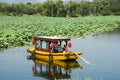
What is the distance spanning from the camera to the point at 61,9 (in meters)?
96.2

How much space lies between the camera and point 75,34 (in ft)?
128

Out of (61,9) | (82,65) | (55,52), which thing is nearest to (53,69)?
(82,65)

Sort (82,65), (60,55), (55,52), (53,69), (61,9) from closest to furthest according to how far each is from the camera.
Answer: (53,69)
(82,65)
(60,55)
(55,52)
(61,9)

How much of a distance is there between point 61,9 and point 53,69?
7722 cm

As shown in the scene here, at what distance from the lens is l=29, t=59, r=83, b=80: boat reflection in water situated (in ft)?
59.0

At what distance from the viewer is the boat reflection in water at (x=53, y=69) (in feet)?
59.0

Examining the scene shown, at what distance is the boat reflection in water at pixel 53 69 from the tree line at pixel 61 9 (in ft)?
243

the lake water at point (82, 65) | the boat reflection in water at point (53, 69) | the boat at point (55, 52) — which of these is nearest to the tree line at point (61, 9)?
the lake water at point (82, 65)

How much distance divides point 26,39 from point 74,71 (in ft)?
42.9

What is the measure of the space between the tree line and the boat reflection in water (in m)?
74.2

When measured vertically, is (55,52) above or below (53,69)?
above

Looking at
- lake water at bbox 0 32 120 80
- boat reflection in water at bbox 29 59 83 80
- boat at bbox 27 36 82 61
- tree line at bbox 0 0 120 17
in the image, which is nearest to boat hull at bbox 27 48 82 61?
boat at bbox 27 36 82 61

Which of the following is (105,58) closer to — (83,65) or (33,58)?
(83,65)

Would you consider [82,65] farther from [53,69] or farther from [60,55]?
[53,69]
